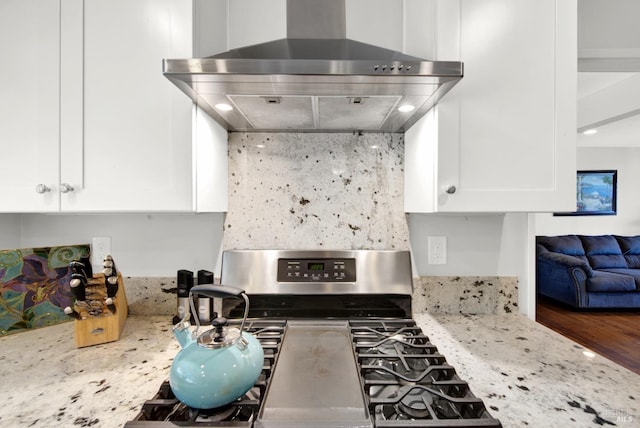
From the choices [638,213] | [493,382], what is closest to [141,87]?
[493,382]

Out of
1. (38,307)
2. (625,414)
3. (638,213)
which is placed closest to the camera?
(625,414)

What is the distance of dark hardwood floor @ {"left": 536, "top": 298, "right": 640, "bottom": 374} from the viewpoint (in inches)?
109

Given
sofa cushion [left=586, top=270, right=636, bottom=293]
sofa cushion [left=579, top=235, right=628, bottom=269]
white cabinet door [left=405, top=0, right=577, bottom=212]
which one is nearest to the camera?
white cabinet door [left=405, top=0, right=577, bottom=212]

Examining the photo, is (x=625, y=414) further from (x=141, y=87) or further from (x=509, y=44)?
(x=141, y=87)

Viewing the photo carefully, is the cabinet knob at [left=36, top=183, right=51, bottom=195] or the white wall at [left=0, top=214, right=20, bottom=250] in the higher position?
the cabinet knob at [left=36, top=183, right=51, bottom=195]

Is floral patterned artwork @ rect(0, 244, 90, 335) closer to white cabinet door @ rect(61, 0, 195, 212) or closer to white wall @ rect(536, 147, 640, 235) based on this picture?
white cabinet door @ rect(61, 0, 195, 212)

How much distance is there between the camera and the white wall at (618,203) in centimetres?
549

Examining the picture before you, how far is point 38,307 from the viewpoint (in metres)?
1.21

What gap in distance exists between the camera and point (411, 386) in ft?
2.47

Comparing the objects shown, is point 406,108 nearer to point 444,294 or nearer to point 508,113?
point 508,113

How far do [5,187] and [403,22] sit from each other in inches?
59.7

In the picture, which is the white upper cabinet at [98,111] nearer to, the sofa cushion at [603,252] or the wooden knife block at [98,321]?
the wooden knife block at [98,321]

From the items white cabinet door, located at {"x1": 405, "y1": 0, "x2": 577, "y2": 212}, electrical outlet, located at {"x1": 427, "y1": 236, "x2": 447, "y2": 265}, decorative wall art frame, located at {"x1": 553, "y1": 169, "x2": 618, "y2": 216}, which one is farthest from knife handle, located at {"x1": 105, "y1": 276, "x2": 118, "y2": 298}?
decorative wall art frame, located at {"x1": 553, "y1": 169, "x2": 618, "y2": 216}

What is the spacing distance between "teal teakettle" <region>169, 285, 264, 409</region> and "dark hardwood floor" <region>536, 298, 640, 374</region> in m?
3.25
